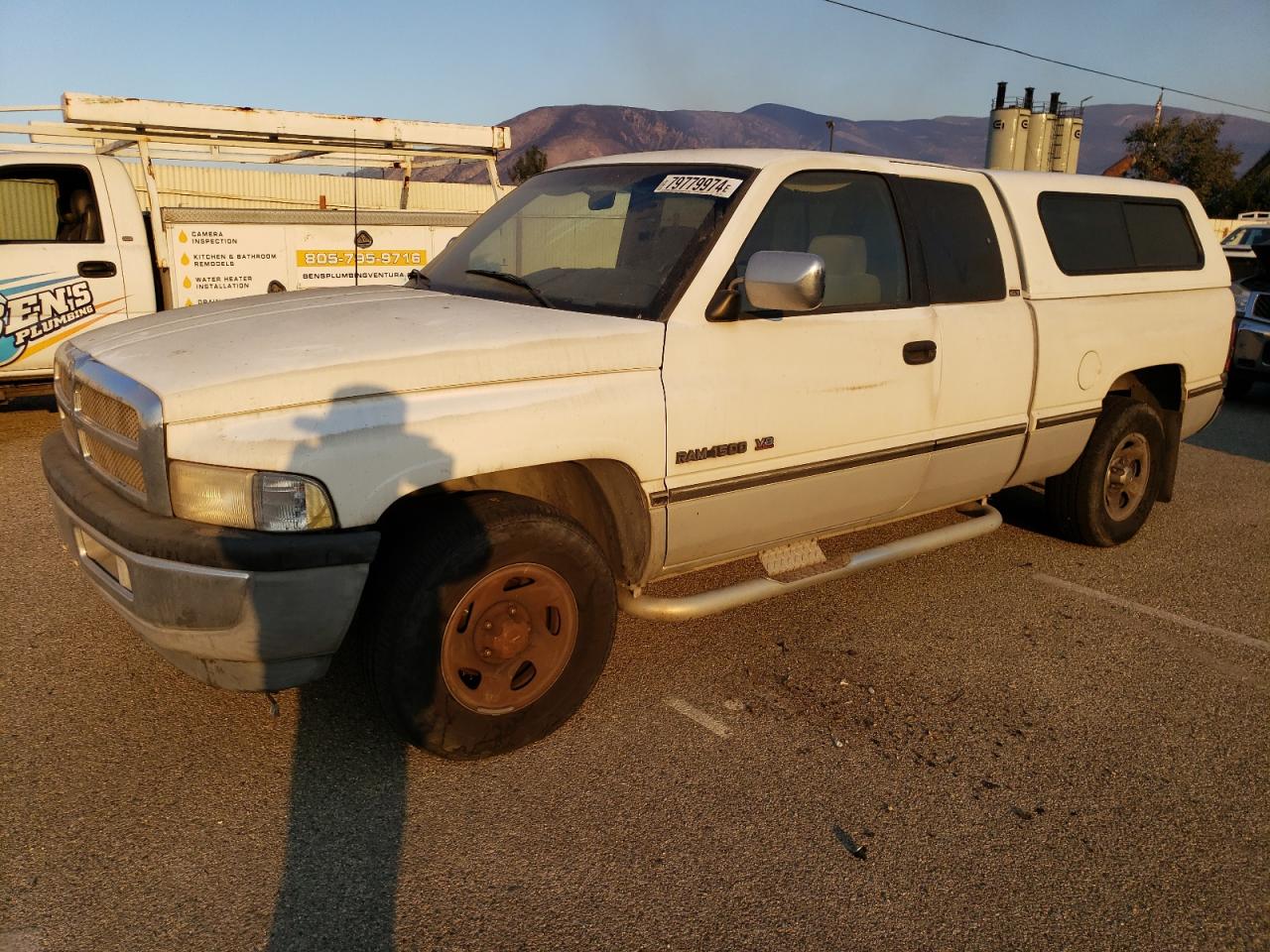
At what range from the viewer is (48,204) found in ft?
25.3

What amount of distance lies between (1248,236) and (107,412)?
16.3 metres

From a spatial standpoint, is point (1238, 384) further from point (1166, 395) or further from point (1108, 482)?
point (1108, 482)

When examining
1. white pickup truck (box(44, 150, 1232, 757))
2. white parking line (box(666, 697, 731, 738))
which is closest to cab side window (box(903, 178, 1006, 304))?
white pickup truck (box(44, 150, 1232, 757))

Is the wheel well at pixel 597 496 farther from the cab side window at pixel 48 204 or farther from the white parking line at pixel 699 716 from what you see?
the cab side window at pixel 48 204

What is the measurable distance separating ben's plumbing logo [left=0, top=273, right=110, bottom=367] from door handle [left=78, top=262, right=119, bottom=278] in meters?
0.06

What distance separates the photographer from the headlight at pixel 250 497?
106 inches

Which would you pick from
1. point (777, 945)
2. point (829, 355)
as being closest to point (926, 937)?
point (777, 945)

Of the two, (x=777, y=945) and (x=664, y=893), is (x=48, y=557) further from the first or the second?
(x=777, y=945)

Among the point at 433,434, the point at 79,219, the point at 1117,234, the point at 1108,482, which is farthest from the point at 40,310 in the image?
the point at 1108,482

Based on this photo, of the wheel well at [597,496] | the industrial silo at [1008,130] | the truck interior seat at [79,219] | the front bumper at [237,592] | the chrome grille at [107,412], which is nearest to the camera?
the front bumper at [237,592]

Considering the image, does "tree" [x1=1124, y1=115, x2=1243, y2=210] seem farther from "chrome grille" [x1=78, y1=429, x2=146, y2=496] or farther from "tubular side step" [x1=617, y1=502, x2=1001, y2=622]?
"chrome grille" [x1=78, y1=429, x2=146, y2=496]

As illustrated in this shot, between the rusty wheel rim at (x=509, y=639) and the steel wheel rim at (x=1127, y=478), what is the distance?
136 inches

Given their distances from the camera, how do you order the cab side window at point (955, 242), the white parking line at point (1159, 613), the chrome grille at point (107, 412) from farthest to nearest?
Answer: the white parking line at point (1159, 613)
the cab side window at point (955, 242)
the chrome grille at point (107, 412)

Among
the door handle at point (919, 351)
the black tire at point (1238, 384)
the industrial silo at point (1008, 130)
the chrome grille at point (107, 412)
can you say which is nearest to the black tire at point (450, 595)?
the chrome grille at point (107, 412)
